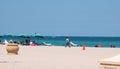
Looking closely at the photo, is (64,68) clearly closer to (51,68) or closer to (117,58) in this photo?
(51,68)

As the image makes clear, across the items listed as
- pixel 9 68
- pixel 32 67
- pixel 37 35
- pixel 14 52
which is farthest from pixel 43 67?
pixel 37 35

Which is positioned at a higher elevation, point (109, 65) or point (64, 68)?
point (109, 65)

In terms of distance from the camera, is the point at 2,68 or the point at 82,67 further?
the point at 82,67

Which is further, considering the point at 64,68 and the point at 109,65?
the point at 64,68

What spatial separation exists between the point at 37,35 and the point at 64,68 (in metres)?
124

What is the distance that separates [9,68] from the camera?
587 inches

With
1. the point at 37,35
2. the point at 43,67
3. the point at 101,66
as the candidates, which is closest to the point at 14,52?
the point at 43,67

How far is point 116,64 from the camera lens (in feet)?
21.1

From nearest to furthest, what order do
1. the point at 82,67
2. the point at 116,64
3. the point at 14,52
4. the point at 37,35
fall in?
1. the point at 116,64
2. the point at 82,67
3. the point at 14,52
4. the point at 37,35

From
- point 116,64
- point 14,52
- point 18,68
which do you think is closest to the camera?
point 116,64

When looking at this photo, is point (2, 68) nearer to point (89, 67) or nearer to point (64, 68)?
point (64, 68)

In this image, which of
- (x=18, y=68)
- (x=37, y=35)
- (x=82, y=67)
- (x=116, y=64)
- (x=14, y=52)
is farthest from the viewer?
(x=37, y=35)

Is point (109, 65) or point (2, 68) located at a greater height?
point (109, 65)

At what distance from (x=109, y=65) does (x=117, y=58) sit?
0.22 m
